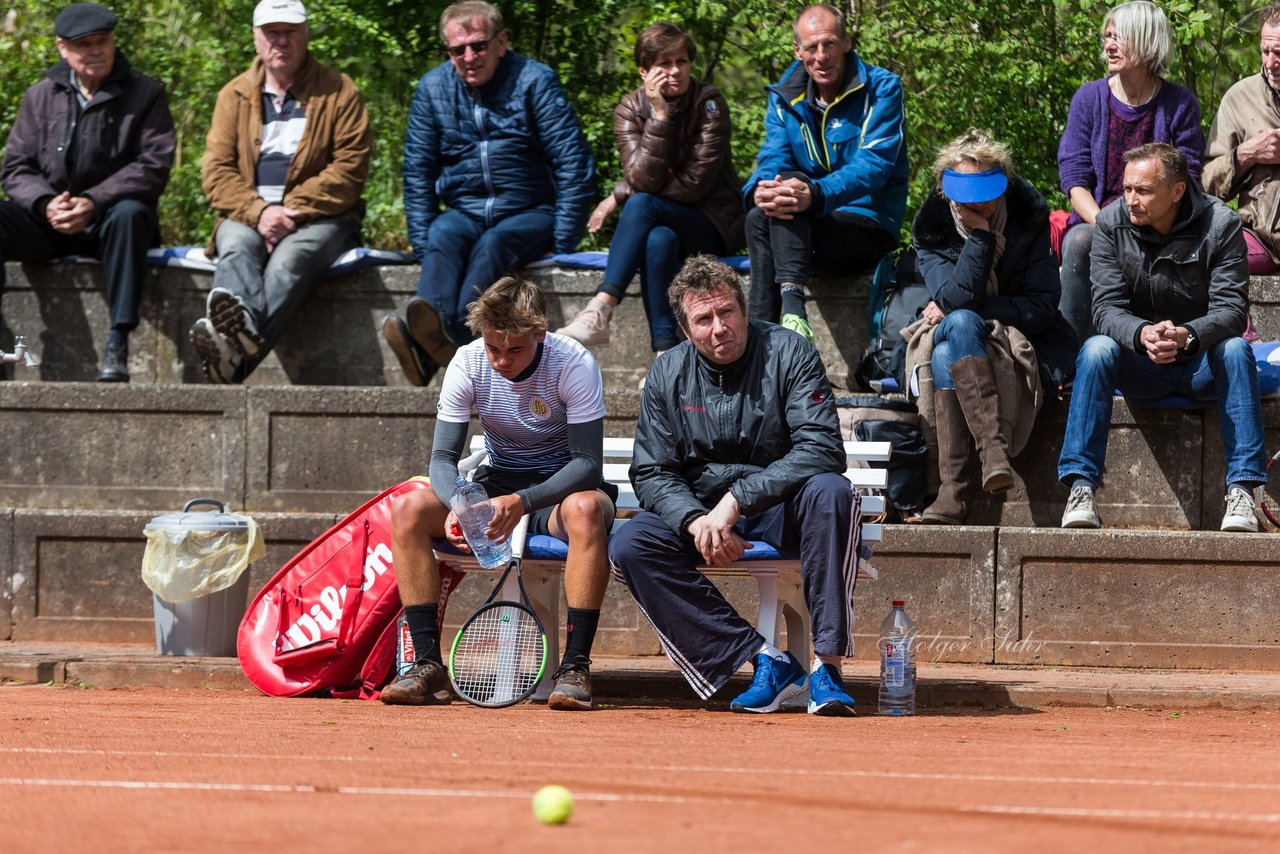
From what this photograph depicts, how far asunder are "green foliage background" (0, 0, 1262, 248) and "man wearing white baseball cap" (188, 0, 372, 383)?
1.82 meters

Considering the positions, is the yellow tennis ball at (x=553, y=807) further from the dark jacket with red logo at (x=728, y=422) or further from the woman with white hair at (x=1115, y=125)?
the woman with white hair at (x=1115, y=125)

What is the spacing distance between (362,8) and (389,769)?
7.55m

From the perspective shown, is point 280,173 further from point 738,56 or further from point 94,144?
point 738,56

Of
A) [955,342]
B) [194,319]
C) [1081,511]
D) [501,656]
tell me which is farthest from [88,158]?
[1081,511]

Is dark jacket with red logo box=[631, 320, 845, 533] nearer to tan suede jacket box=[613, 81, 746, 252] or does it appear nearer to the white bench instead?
the white bench

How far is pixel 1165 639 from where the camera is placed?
24.5ft

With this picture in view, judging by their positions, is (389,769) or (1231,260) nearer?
(389,769)

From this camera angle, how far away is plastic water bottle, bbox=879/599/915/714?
20.4 feet

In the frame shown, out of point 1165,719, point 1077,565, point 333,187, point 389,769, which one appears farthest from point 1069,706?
point 333,187

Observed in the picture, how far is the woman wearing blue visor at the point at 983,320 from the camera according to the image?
299 inches

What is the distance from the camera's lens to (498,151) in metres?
9.11

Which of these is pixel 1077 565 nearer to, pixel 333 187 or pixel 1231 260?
pixel 1231 260

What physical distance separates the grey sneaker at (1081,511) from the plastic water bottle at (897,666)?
1.44 metres

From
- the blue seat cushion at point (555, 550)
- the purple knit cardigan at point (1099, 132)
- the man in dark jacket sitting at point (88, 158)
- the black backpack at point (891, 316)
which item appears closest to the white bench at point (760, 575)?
the blue seat cushion at point (555, 550)
